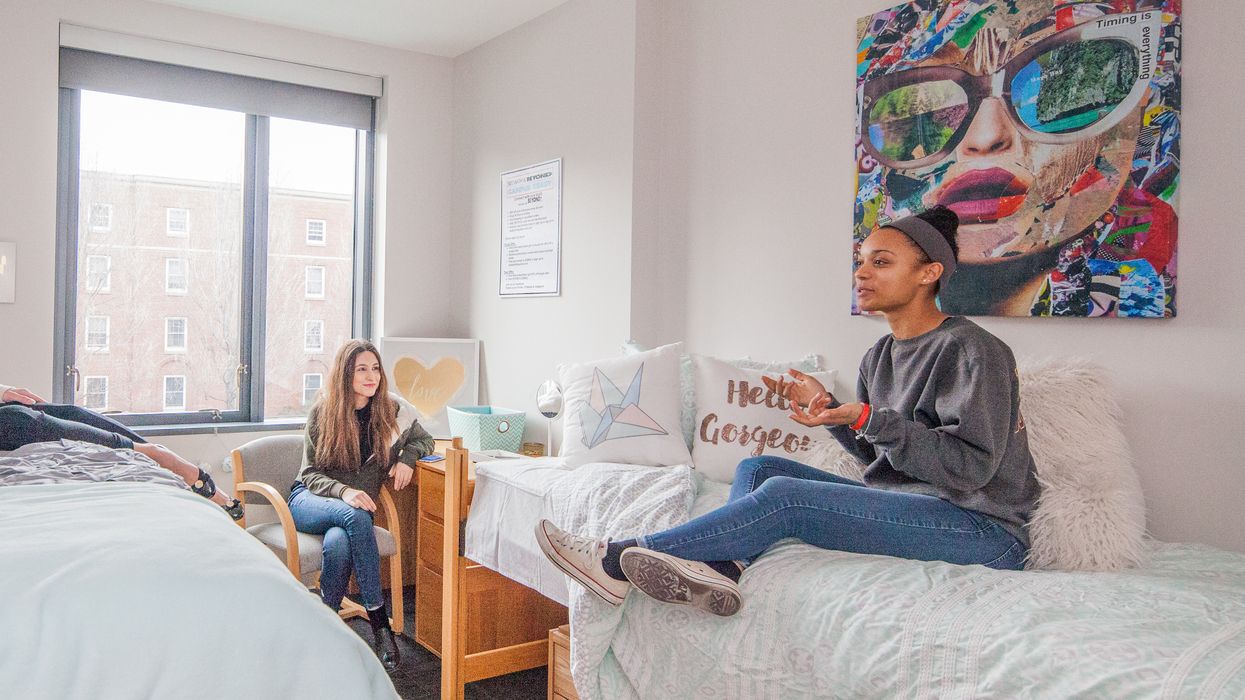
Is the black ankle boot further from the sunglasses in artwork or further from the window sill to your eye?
the sunglasses in artwork

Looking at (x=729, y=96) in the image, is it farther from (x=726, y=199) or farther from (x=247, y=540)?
(x=247, y=540)

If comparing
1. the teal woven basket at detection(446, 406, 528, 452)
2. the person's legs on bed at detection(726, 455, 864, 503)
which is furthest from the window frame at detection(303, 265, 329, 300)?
the person's legs on bed at detection(726, 455, 864, 503)

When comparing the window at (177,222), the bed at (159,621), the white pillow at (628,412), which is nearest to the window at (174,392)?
the window at (177,222)

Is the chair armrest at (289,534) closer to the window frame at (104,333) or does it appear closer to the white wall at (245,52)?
the white wall at (245,52)

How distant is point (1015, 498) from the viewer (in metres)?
1.89

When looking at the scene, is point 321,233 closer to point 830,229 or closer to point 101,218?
point 101,218

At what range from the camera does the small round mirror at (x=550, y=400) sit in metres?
3.30

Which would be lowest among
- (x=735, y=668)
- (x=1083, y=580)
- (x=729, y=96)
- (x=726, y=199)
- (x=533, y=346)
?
(x=735, y=668)

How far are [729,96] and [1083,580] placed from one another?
6.81 ft

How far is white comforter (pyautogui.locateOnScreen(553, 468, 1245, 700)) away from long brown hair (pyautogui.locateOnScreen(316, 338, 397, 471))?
139 centimetres

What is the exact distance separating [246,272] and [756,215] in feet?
8.21

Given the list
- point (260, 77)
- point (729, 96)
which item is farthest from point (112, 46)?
point (729, 96)

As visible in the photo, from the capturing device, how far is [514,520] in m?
2.65

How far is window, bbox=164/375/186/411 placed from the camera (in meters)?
4.05
